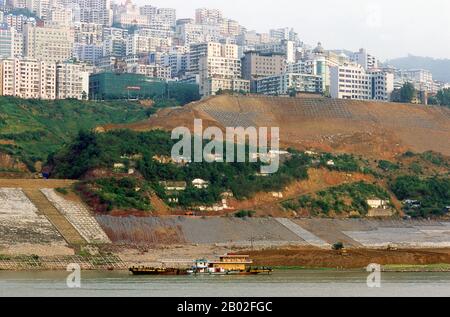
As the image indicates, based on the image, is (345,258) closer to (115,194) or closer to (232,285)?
(115,194)

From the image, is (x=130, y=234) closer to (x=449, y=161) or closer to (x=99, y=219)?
(x=99, y=219)

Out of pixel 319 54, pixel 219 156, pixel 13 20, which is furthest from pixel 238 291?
pixel 13 20

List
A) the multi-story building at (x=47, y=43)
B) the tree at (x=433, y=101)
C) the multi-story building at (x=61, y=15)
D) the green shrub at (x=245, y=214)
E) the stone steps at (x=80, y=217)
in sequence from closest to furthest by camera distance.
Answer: the stone steps at (x=80, y=217), the green shrub at (x=245, y=214), the tree at (x=433, y=101), the multi-story building at (x=47, y=43), the multi-story building at (x=61, y=15)

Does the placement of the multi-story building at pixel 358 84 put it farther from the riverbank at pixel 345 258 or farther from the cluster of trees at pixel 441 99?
the riverbank at pixel 345 258

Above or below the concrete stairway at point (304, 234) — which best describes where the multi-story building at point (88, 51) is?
above

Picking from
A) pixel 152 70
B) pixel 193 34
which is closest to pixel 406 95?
pixel 152 70

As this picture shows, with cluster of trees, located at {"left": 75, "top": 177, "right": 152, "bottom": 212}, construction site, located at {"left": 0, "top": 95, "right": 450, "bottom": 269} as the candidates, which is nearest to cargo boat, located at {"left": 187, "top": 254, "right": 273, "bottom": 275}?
construction site, located at {"left": 0, "top": 95, "right": 450, "bottom": 269}

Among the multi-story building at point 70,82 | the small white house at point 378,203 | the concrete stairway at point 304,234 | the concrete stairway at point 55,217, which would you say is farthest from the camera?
the multi-story building at point 70,82

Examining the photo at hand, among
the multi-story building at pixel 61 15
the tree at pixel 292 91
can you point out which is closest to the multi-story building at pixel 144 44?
the multi-story building at pixel 61 15
